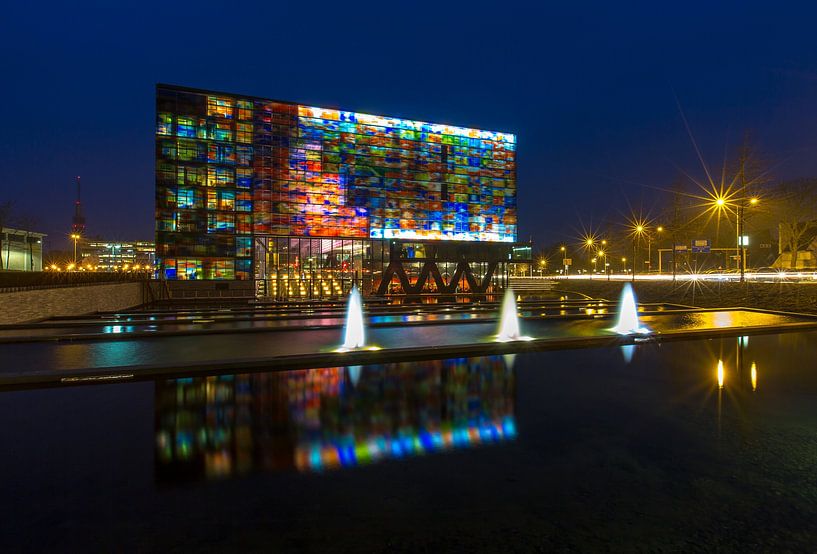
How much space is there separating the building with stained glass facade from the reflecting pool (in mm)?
40839

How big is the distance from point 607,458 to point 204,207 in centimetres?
5152

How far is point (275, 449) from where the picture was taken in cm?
511

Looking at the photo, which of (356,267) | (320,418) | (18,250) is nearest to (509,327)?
(320,418)

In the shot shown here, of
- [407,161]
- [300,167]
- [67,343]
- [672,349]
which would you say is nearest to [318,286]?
[300,167]

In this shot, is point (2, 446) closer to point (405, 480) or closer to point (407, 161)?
point (405, 480)

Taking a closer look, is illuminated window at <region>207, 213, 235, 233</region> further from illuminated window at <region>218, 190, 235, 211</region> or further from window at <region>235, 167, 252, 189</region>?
window at <region>235, 167, 252, 189</region>

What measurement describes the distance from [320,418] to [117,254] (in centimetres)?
17421

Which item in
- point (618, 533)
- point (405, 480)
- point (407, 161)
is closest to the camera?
point (618, 533)

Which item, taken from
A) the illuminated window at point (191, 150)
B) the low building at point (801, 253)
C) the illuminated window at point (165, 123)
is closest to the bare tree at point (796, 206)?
the low building at point (801, 253)

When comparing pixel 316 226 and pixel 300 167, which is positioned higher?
pixel 300 167

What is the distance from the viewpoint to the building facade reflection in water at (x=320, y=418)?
4.90 meters

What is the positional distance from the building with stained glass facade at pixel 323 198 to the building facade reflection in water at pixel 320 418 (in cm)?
3967

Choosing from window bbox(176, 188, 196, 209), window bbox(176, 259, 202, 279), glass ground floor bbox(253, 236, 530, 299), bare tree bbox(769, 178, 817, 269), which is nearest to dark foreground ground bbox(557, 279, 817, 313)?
glass ground floor bbox(253, 236, 530, 299)

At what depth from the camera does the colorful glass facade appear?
48219 mm
